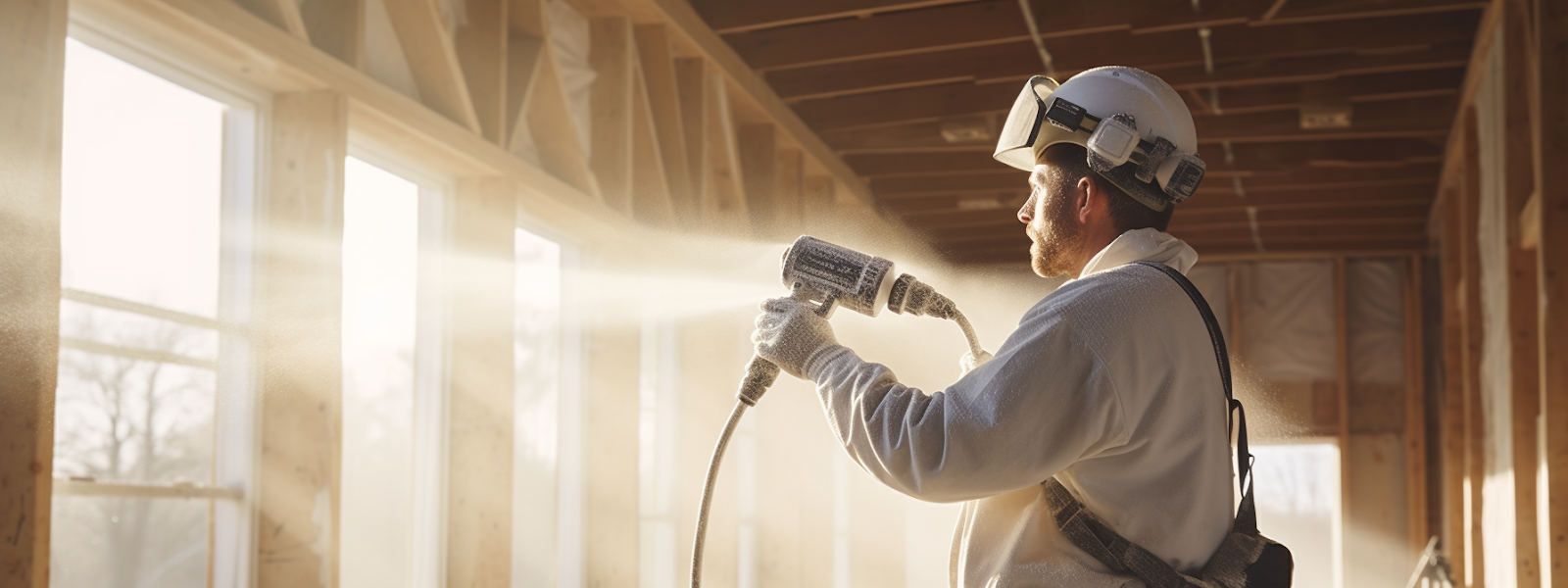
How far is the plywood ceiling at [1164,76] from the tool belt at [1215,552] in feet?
11.4

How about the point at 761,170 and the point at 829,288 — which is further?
the point at 761,170

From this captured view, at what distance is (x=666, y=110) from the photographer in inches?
202

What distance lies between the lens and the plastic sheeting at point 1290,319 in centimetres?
1010

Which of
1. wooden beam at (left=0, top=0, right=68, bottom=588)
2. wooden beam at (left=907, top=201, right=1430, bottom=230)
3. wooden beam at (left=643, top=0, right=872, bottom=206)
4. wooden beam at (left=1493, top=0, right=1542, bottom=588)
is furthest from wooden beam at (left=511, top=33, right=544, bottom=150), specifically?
wooden beam at (left=907, top=201, right=1430, bottom=230)

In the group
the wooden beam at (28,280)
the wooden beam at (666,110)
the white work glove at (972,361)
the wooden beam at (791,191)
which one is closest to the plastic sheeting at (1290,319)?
the wooden beam at (791,191)

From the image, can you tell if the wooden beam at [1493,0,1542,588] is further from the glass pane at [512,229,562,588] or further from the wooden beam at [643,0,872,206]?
the glass pane at [512,229,562,588]

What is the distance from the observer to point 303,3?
122 inches

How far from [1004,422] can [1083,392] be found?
10cm

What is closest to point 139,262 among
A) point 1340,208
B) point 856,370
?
point 856,370

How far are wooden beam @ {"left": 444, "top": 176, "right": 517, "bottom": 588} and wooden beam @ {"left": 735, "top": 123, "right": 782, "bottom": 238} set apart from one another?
2476 mm

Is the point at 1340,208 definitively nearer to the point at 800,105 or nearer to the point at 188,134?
the point at 800,105

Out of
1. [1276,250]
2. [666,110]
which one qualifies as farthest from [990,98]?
[1276,250]

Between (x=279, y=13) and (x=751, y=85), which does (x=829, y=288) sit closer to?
(x=279, y=13)

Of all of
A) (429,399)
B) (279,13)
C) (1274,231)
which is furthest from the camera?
(1274,231)
